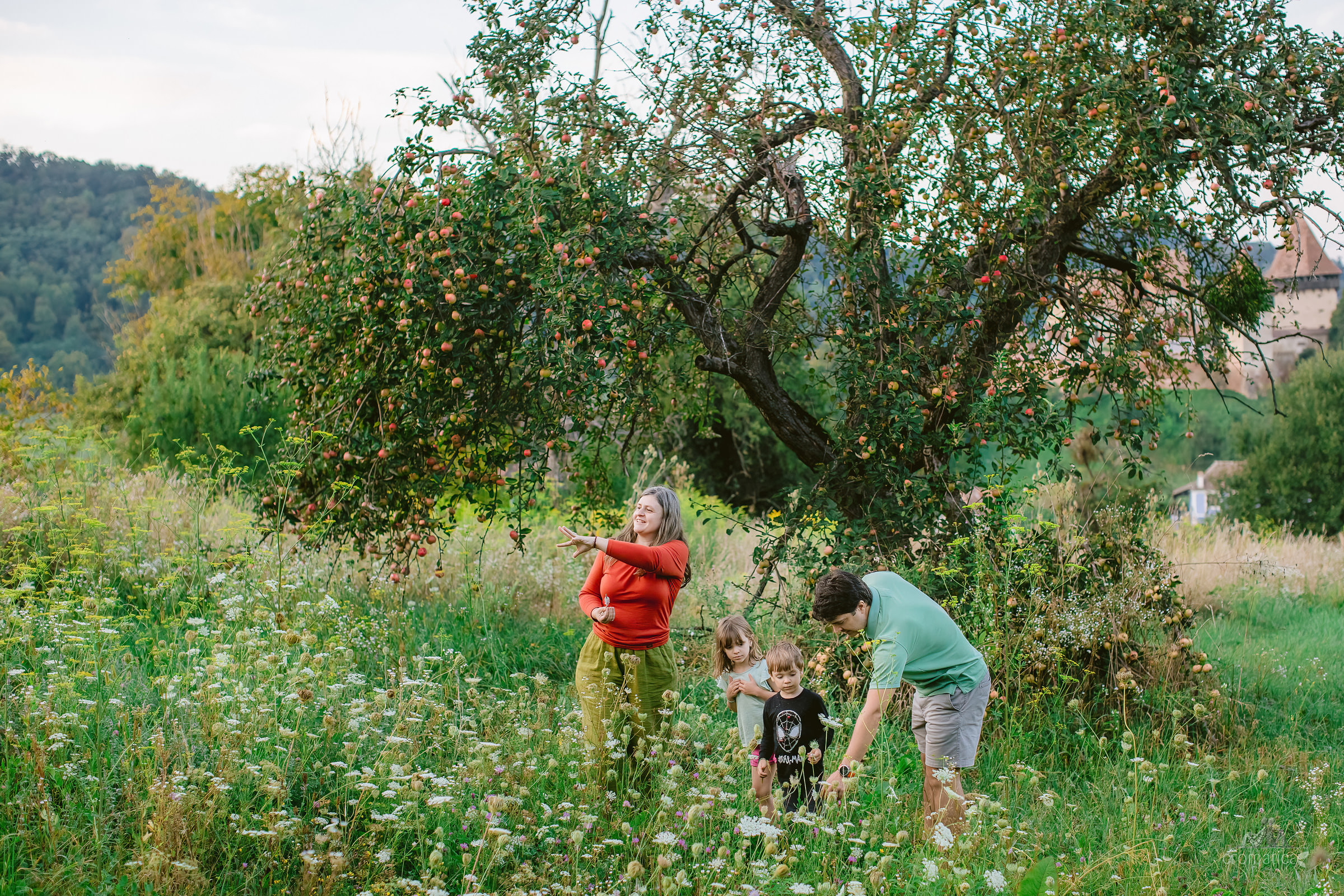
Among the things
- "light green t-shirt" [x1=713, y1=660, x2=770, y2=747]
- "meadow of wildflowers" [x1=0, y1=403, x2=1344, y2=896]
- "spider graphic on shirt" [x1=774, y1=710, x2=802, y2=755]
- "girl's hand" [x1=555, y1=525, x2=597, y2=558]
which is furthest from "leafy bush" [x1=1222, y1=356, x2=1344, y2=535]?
"girl's hand" [x1=555, y1=525, x2=597, y2=558]

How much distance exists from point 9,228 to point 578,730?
4887 centimetres

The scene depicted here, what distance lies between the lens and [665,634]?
12.7ft

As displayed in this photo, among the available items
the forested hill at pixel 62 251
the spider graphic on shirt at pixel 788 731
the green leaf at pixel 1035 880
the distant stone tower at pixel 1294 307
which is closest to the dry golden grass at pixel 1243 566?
the distant stone tower at pixel 1294 307

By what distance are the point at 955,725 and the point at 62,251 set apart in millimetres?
47792

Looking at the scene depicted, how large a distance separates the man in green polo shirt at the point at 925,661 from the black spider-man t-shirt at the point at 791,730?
0.18 m

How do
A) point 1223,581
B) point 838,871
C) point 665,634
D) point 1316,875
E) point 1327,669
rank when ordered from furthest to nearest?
point 1223,581
point 1327,669
point 665,634
point 1316,875
point 838,871

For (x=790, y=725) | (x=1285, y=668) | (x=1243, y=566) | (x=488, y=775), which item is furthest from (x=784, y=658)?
(x=1243, y=566)

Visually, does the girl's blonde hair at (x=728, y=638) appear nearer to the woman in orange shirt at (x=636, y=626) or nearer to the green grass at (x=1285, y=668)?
the woman in orange shirt at (x=636, y=626)

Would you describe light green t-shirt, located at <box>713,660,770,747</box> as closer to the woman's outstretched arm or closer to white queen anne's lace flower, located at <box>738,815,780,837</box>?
the woman's outstretched arm

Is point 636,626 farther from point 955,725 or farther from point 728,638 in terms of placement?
point 955,725

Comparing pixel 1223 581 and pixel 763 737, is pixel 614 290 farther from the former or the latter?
pixel 1223 581

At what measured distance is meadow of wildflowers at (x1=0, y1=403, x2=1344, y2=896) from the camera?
2668 millimetres

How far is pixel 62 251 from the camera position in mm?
41156

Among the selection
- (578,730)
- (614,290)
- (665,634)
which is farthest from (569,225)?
(578,730)
